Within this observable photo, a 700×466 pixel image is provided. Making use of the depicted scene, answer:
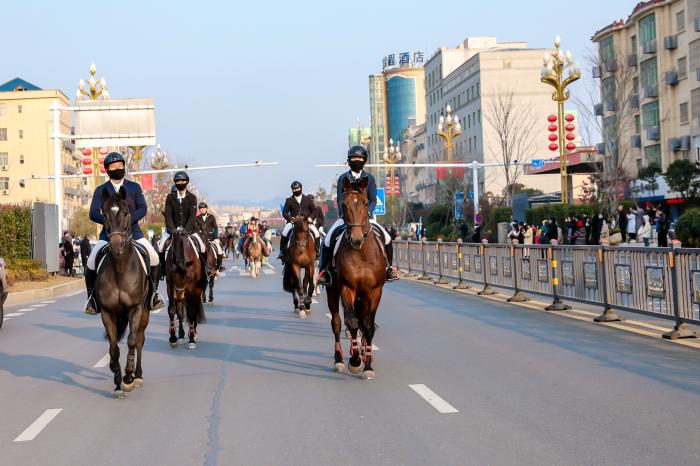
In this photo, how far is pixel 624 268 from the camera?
1524cm

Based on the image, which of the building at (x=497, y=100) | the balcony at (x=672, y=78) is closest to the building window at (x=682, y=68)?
the balcony at (x=672, y=78)

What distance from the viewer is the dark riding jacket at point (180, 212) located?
1399 centimetres

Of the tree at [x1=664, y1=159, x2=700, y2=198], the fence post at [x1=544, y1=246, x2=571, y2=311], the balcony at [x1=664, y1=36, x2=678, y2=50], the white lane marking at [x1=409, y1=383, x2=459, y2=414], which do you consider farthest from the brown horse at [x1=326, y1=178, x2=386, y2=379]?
the balcony at [x1=664, y1=36, x2=678, y2=50]

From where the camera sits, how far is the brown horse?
10297 mm

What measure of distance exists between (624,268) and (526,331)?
6.31ft

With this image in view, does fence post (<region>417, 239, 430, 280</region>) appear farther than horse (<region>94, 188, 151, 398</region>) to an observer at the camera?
Yes

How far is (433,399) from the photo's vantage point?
899cm

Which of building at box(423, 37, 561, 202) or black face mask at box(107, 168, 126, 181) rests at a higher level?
building at box(423, 37, 561, 202)

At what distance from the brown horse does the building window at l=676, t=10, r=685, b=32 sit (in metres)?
60.5

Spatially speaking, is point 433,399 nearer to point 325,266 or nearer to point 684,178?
point 325,266

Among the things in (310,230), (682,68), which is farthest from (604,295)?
(682,68)

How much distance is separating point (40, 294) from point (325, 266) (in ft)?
65.2

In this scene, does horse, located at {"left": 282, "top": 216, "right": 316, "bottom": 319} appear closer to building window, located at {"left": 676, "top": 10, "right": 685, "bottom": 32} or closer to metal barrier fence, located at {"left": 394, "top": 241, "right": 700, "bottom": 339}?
metal barrier fence, located at {"left": 394, "top": 241, "right": 700, "bottom": 339}

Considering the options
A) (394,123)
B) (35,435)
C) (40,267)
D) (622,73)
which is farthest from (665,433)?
(394,123)
